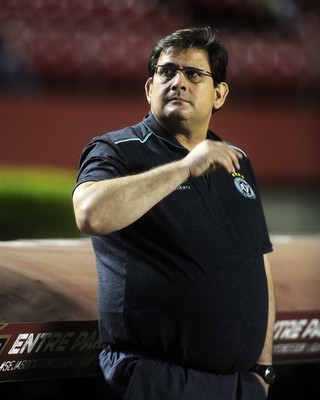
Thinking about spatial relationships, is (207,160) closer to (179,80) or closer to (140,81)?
(179,80)

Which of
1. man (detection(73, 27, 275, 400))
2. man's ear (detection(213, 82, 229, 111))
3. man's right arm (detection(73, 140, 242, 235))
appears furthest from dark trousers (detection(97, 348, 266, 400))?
man's ear (detection(213, 82, 229, 111))

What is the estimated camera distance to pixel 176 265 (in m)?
2.03

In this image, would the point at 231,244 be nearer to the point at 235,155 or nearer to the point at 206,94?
the point at 235,155

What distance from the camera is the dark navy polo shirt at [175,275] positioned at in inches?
79.4

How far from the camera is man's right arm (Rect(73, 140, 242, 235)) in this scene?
1857 millimetres

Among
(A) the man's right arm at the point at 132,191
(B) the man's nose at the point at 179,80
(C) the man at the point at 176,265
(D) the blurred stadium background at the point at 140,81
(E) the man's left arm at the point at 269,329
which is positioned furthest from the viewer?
(D) the blurred stadium background at the point at 140,81

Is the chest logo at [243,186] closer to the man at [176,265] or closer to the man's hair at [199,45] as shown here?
the man at [176,265]

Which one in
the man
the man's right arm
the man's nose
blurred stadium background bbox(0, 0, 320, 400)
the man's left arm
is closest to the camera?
the man's right arm

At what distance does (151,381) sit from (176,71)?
814 millimetres

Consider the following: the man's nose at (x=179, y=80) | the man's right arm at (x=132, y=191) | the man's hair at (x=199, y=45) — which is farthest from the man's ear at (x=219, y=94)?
the man's right arm at (x=132, y=191)

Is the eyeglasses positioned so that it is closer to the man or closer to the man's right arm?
the man

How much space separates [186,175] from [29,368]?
2.11 ft

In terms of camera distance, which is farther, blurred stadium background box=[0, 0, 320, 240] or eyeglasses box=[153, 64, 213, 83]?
blurred stadium background box=[0, 0, 320, 240]

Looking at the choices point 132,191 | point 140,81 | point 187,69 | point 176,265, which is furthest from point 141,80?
point 132,191
